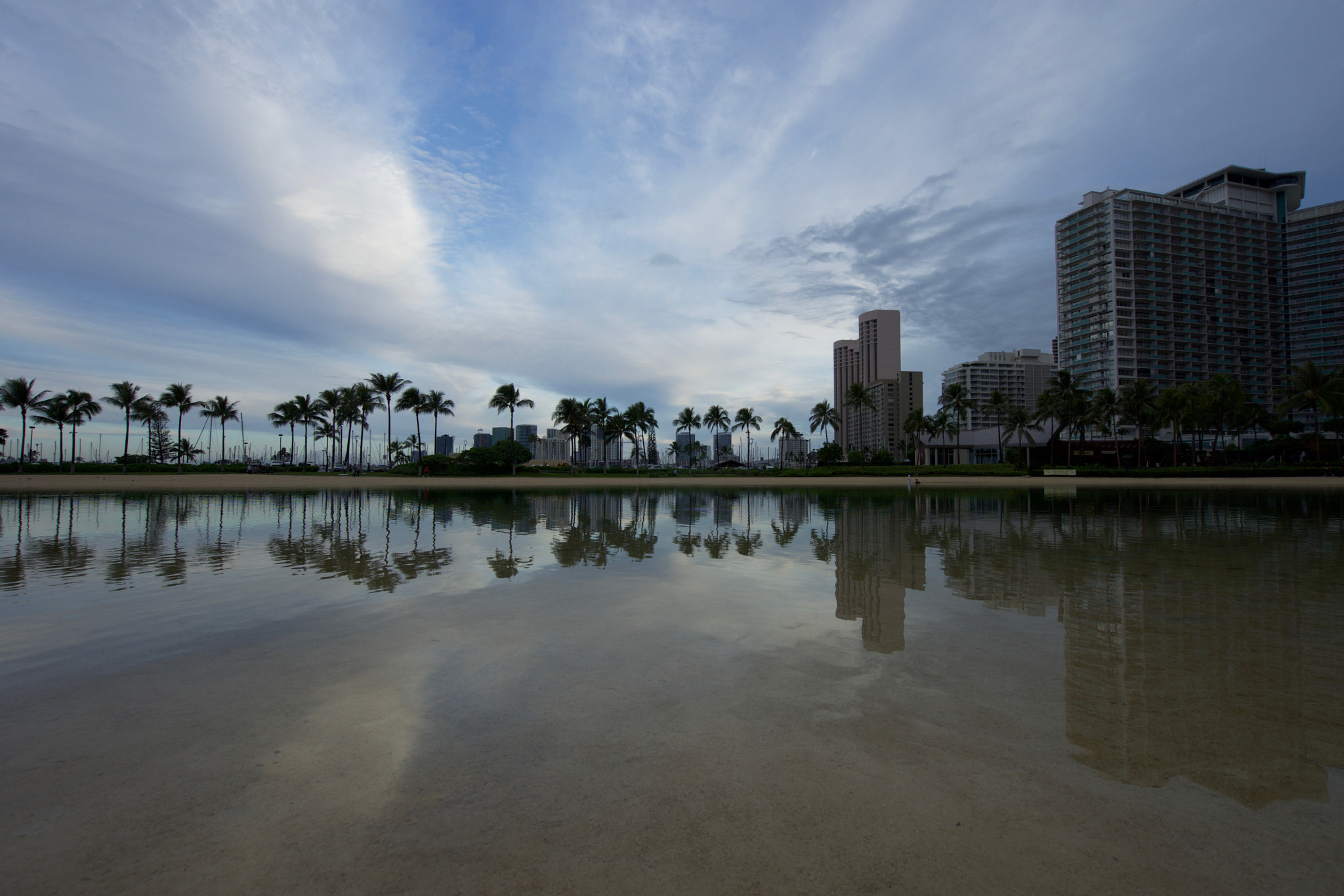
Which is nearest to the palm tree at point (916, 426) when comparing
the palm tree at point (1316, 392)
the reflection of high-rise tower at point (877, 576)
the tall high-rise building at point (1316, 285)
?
the palm tree at point (1316, 392)

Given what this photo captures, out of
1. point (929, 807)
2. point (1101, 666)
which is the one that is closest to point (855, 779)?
point (929, 807)

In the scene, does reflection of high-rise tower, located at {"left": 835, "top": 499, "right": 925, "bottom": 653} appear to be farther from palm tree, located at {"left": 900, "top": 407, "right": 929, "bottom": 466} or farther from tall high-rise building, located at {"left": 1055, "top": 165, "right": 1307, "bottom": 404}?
tall high-rise building, located at {"left": 1055, "top": 165, "right": 1307, "bottom": 404}

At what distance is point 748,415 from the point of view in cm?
10906

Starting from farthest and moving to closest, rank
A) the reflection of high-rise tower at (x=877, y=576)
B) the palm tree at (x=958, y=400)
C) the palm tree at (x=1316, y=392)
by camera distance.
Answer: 1. the palm tree at (x=958, y=400)
2. the palm tree at (x=1316, y=392)
3. the reflection of high-rise tower at (x=877, y=576)

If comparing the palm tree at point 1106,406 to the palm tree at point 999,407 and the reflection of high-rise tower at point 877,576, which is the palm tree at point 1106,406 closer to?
the palm tree at point 999,407

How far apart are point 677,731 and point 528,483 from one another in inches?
2526

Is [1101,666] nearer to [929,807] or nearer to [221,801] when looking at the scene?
[929,807]

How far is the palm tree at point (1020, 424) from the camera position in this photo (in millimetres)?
85312

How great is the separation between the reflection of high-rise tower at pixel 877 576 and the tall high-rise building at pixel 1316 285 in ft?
599

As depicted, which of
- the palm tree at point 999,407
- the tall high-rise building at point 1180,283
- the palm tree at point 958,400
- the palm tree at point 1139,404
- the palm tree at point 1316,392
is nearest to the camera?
the palm tree at point 1316,392

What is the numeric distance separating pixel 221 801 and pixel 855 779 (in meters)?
4.11

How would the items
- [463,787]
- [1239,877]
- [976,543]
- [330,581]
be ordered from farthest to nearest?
[976,543] < [330,581] < [463,787] < [1239,877]

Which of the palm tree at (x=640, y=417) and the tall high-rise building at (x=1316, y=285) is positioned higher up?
the tall high-rise building at (x=1316, y=285)

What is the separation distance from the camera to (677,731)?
4652 mm
